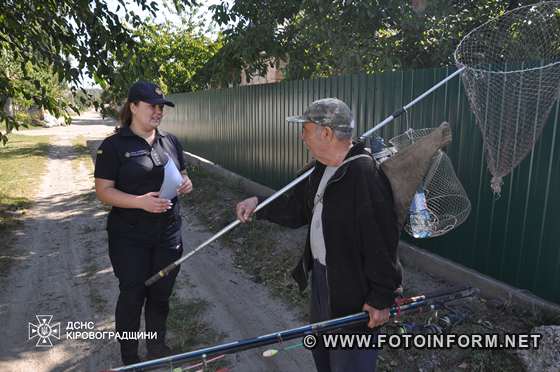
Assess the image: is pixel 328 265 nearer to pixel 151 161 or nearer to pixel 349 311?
pixel 349 311

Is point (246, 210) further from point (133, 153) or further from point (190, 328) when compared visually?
point (190, 328)

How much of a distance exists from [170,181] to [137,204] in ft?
1.02

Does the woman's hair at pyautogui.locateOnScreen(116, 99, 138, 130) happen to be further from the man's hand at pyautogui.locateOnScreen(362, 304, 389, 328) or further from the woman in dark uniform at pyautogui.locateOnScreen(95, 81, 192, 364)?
the man's hand at pyautogui.locateOnScreen(362, 304, 389, 328)

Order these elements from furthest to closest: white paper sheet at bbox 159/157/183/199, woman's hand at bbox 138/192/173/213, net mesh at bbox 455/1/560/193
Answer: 1. net mesh at bbox 455/1/560/193
2. white paper sheet at bbox 159/157/183/199
3. woman's hand at bbox 138/192/173/213

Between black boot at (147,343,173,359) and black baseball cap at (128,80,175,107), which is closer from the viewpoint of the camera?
black baseball cap at (128,80,175,107)

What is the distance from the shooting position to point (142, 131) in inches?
114

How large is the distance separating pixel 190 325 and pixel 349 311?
7.13ft

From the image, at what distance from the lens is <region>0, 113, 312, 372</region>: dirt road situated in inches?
133

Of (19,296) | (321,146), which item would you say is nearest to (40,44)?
(19,296)

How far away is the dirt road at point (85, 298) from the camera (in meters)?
3.38

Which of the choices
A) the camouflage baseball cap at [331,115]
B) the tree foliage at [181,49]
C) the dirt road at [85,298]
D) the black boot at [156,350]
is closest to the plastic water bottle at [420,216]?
the camouflage baseball cap at [331,115]

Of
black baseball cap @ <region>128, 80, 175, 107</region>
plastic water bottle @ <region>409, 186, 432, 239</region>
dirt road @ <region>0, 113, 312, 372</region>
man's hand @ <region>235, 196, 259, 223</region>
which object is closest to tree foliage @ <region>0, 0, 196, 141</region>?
dirt road @ <region>0, 113, 312, 372</region>

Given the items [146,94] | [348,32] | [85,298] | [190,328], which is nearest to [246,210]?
[146,94]

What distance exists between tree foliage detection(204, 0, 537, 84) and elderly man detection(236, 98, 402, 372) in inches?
186
